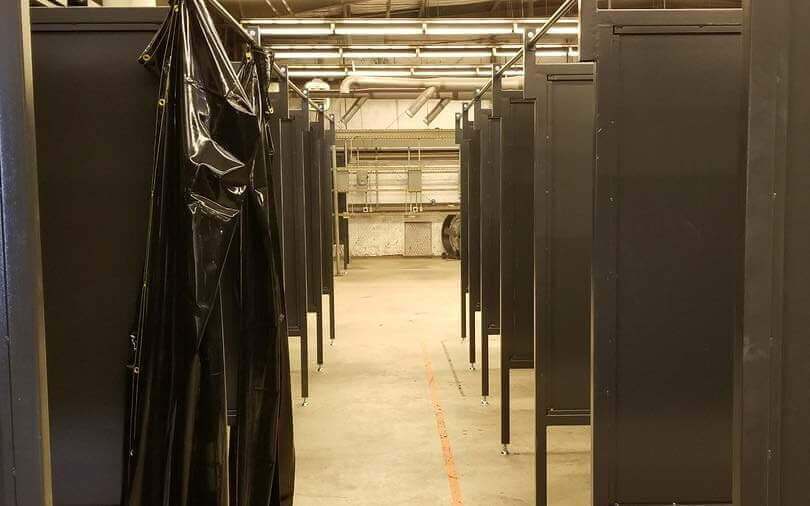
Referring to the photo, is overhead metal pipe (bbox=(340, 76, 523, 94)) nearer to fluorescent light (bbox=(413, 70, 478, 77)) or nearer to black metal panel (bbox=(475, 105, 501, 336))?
fluorescent light (bbox=(413, 70, 478, 77))

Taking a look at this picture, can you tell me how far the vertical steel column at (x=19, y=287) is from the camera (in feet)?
3.62

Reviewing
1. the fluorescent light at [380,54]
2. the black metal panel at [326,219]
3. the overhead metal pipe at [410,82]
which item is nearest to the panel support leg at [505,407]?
the black metal panel at [326,219]

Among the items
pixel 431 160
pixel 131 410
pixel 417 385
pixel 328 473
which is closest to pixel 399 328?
pixel 417 385

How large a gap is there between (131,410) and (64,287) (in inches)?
15.6

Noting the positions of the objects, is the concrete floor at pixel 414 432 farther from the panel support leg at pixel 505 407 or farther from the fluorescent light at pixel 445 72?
the fluorescent light at pixel 445 72

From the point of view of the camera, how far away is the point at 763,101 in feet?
3.86

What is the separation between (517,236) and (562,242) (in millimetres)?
699

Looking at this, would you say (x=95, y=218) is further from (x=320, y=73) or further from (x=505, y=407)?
(x=320, y=73)

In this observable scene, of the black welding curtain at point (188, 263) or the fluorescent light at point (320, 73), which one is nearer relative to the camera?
the black welding curtain at point (188, 263)

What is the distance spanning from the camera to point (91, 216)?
1944 millimetres

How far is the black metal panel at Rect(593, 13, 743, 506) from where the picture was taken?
6.41 feet

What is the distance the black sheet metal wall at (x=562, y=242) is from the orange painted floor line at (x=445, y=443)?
0.51m

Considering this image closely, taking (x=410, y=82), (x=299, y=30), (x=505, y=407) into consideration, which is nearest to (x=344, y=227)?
(x=410, y=82)

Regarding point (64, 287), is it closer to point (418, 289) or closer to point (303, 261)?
point (303, 261)
